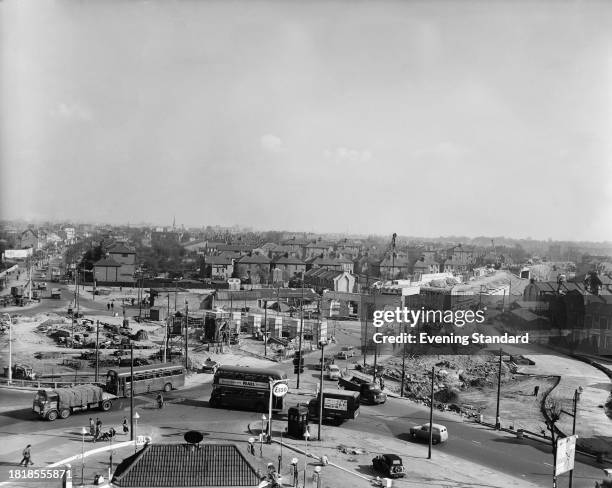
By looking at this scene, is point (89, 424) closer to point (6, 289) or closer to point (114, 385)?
point (114, 385)

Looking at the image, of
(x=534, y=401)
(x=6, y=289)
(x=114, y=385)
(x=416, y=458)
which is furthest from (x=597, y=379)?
(x=6, y=289)

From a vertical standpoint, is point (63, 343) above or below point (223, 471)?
below

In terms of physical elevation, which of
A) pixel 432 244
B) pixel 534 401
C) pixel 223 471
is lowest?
pixel 534 401

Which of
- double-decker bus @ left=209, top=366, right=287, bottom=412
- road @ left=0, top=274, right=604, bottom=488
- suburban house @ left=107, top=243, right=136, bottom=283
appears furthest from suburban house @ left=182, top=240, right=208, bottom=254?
double-decker bus @ left=209, top=366, right=287, bottom=412

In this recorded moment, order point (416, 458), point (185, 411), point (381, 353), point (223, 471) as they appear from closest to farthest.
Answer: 1. point (223, 471)
2. point (416, 458)
3. point (185, 411)
4. point (381, 353)

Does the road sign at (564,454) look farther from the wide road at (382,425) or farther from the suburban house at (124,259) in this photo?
the suburban house at (124,259)

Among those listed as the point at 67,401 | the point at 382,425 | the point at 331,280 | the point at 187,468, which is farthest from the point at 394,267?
the point at 187,468

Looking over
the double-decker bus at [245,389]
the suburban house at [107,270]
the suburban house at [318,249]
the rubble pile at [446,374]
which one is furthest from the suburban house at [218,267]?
the double-decker bus at [245,389]
